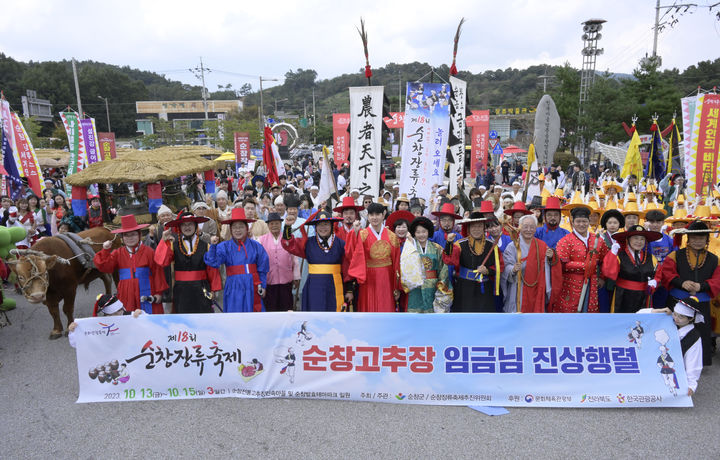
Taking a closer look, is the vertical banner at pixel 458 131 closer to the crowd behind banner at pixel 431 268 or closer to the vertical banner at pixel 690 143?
the vertical banner at pixel 690 143

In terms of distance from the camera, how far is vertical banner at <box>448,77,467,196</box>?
432 inches

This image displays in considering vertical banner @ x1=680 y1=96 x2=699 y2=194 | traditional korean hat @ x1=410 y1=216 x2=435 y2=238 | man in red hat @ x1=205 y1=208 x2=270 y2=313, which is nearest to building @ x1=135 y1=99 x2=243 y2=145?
vertical banner @ x1=680 y1=96 x2=699 y2=194

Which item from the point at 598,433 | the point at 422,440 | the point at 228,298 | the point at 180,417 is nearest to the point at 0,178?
the point at 228,298

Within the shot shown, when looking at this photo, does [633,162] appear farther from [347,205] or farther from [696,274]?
[347,205]

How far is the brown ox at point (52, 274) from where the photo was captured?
5613mm

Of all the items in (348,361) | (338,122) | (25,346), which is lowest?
(25,346)

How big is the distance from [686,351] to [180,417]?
15.2 ft

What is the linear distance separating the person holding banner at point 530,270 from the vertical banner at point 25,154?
12.4m

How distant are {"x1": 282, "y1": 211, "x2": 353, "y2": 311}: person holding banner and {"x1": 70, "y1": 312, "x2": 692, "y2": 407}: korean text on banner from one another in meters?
0.92

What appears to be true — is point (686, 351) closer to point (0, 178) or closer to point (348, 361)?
point (348, 361)

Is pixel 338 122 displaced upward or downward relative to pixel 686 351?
upward

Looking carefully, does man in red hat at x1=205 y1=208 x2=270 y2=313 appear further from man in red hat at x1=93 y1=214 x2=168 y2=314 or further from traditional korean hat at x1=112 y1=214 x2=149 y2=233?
traditional korean hat at x1=112 y1=214 x2=149 y2=233

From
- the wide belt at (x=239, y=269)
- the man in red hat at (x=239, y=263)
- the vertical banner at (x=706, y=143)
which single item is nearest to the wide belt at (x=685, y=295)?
the man in red hat at (x=239, y=263)

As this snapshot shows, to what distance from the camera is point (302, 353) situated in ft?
14.4
